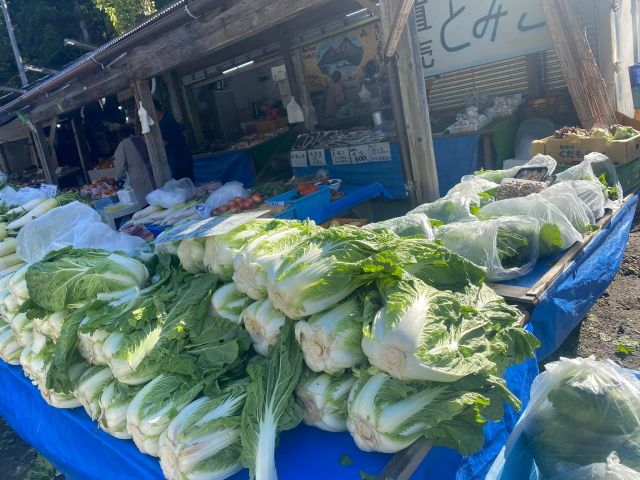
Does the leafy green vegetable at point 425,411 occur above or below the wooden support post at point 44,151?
below

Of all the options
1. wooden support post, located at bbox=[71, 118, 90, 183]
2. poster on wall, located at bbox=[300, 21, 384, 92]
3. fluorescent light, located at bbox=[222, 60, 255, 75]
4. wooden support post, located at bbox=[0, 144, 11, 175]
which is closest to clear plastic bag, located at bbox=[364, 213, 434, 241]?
poster on wall, located at bbox=[300, 21, 384, 92]

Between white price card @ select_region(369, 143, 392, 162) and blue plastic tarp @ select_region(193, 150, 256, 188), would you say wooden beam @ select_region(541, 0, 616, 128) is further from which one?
blue plastic tarp @ select_region(193, 150, 256, 188)

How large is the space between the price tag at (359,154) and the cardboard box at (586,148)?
286 centimetres

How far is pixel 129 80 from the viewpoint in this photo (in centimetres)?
Answer: 659

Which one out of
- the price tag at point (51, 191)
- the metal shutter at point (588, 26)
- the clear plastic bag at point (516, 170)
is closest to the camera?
the clear plastic bag at point (516, 170)

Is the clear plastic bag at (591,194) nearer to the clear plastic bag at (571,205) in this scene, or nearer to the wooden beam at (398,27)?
the clear plastic bag at (571,205)

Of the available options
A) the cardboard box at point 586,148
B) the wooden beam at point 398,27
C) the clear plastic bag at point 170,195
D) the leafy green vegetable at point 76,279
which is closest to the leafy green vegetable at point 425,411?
the leafy green vegetable at point 76,279

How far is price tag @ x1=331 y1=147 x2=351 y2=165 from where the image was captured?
8089mm

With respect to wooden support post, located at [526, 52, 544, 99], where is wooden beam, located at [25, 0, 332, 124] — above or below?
above

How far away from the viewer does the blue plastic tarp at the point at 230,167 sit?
1095 cm

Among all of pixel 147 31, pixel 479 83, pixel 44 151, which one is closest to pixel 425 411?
pixel 147 31

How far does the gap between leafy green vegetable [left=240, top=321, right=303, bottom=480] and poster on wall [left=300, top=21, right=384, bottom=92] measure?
9404mm

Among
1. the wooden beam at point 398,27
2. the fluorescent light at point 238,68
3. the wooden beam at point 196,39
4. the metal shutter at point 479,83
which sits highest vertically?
the fluorescent light at point 238,68

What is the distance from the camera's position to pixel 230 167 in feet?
36.7
